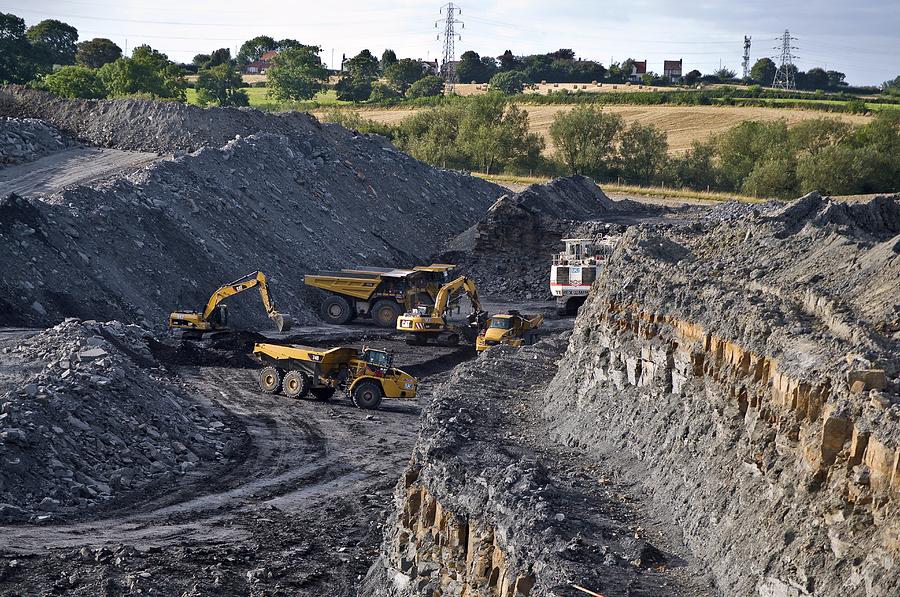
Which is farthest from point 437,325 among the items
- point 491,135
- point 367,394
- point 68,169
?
point 491,135

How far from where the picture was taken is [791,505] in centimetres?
964

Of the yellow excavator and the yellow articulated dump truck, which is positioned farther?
the yellow articulated dump truck

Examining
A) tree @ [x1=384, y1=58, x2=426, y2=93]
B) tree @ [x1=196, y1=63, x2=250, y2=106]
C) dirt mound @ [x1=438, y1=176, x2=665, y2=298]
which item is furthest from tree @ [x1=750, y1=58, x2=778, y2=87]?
dirt mound @ [x1=438, y1=176, x2=665, y2=298]

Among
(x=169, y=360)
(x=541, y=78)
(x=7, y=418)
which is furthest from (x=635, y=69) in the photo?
(x=7, y=418)

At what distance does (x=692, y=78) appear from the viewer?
11556 centimetres

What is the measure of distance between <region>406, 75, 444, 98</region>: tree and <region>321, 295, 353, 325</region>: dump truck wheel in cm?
7031

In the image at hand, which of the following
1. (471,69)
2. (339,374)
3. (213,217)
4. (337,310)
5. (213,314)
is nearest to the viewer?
(339,374)

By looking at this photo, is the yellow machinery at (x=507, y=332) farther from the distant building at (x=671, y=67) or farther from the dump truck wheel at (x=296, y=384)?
the distant building at (x=671, y=67)

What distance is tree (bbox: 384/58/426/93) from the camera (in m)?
108

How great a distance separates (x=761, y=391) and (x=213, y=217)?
93.3 feet

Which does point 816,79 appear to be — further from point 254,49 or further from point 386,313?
point 386,313

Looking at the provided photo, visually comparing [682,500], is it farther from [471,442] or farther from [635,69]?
[635,69]

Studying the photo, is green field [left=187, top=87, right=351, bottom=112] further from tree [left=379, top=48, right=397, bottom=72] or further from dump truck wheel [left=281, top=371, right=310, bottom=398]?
dump truck wheel [left=281, top=371, right=310, bottom=398]

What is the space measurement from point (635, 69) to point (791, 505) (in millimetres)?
124969
